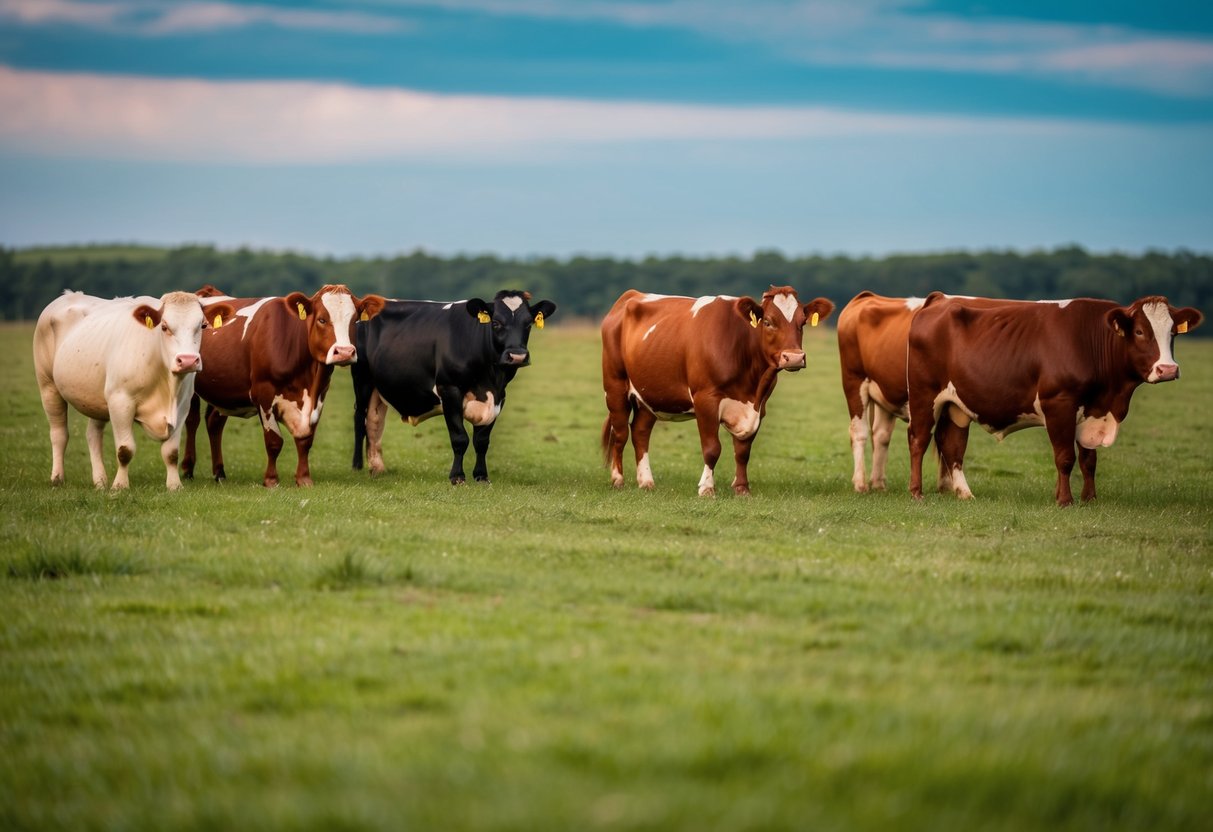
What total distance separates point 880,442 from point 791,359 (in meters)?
2.87

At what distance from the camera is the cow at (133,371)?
14.5 m

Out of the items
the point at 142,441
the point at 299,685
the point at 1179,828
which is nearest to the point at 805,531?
the point at 299,685

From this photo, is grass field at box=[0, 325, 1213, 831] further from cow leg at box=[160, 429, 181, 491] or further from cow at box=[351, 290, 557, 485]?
cow at box=[351, 290, 557, 485]

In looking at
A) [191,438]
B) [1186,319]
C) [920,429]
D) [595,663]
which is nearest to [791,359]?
[920,429]

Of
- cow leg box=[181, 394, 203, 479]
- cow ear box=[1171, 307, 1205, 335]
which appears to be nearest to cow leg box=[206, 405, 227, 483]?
cow leg box=[181, 394, 203, 479]

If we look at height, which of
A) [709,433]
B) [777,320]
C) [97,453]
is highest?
[777,320]

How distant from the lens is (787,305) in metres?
15.6

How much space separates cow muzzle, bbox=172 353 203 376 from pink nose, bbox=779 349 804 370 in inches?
248

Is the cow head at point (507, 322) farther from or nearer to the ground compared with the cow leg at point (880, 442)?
farther from the ground

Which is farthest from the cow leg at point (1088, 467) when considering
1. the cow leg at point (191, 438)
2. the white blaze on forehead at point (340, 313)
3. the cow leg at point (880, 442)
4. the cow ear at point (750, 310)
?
the cow leg at point (191, 438)

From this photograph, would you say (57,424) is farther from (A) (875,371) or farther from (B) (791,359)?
(A) (875,371)

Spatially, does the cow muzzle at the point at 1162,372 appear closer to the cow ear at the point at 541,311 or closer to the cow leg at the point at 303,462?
the cow ear at the point at 541,311

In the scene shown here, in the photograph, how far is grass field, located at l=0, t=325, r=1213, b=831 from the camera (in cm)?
473

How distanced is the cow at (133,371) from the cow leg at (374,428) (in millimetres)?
2759
